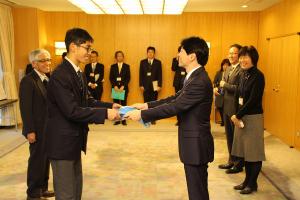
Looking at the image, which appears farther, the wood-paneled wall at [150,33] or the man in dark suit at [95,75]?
the wood-paneled wall at [150,33]

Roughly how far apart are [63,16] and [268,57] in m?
4.86

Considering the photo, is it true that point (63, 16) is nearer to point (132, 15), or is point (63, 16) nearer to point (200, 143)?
point (132, 15)

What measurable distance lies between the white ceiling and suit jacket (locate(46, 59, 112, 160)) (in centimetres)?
487

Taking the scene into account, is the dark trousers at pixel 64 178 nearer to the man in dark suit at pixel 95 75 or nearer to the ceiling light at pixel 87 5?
the ceiling light at pixel 87 5

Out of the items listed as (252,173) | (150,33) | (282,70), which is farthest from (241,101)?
(150,33)

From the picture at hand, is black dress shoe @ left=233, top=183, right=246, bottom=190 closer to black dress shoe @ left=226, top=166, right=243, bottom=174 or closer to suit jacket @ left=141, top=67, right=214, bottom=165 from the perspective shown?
black dress shoe @ left=226, top=166, right=243, bottom=174

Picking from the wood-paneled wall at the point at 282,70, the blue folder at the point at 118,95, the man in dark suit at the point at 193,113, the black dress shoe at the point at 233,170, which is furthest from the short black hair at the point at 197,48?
the blue folder at the point at 118,95

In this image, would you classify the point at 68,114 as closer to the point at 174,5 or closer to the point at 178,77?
the point at 174,5

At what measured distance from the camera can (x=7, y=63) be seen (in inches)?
281

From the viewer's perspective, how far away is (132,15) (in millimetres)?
8117

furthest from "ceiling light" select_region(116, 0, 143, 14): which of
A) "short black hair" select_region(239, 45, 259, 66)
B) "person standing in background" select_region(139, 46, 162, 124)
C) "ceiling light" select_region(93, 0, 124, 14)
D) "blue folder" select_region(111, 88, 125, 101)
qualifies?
"short black hair" select_region(239, 45, 259, 66)

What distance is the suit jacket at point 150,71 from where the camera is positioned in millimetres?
7762

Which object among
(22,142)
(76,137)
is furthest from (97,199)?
(22,142)

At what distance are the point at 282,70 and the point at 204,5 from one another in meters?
2.16
